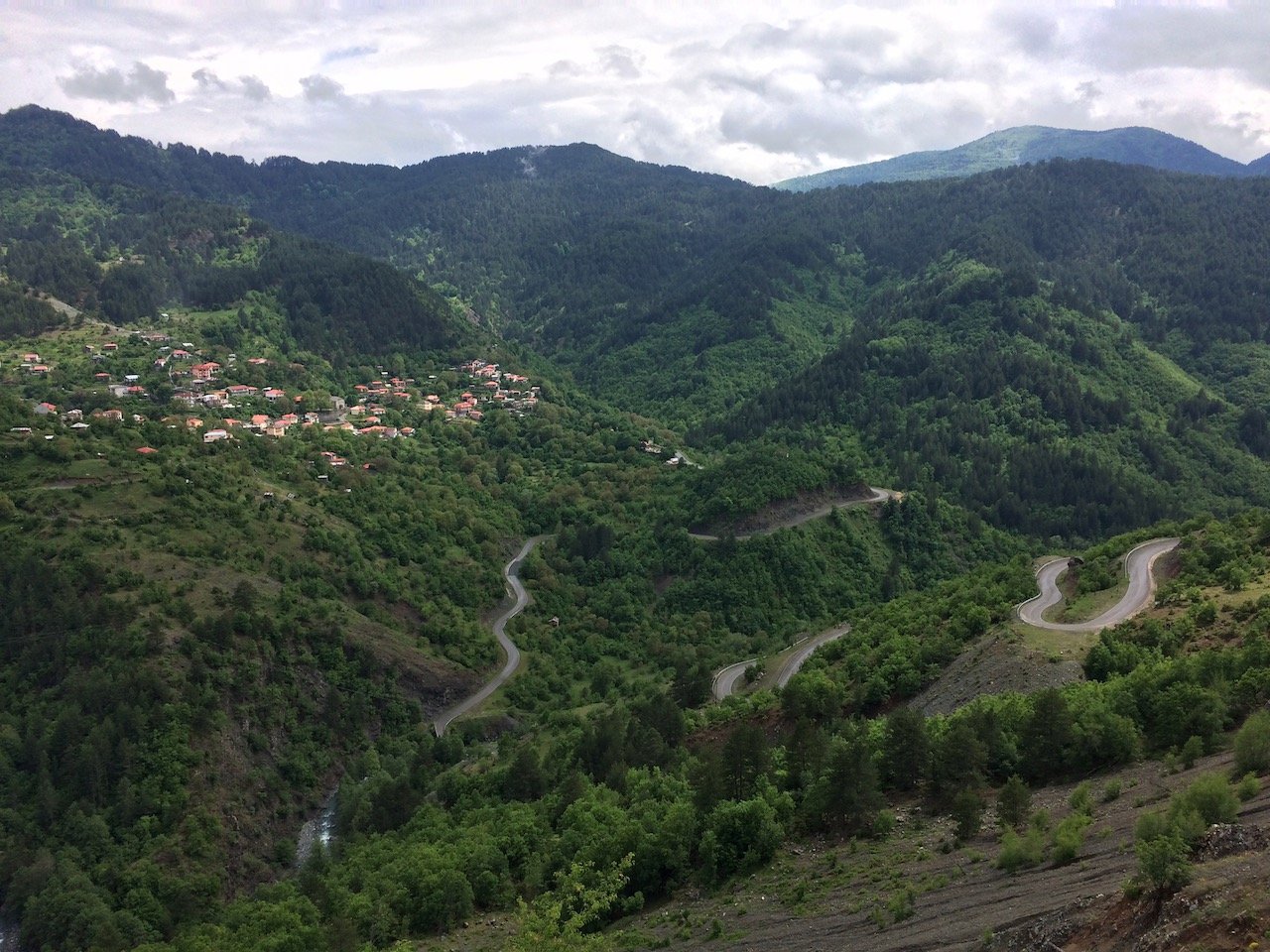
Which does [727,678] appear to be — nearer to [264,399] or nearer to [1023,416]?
[264,399]

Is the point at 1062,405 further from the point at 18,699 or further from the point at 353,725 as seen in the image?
the point at 18,699

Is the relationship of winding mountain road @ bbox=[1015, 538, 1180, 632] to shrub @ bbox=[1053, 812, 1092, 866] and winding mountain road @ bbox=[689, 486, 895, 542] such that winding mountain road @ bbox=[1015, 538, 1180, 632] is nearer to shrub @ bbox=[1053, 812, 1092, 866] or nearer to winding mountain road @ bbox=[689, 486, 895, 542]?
shrub @ bbox=[1053, 812, 1092, 866]

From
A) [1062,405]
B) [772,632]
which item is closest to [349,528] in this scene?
[772,632]

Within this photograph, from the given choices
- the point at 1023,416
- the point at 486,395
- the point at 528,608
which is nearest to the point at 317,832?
the point at 528,608

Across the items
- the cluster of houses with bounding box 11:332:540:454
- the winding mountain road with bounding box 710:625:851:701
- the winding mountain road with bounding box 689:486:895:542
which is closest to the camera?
the winding mountain road with bounding box 710:625:851:701

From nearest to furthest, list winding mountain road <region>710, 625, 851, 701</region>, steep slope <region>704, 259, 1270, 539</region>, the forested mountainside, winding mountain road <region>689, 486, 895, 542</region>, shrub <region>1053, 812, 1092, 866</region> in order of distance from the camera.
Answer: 1. shrub <region>1053, 812, 1092, 866</region>
2. the forested mountainside
3. winding mountain road <region>710, 625, 851, 701</region>
4. winding mountain road <region>689, 486, 895, 542</region>
5. steep slope <region>704, 259, 1270, 539</region>

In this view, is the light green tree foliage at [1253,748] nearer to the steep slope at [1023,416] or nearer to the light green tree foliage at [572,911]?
the light green tree foliage at [572,911]

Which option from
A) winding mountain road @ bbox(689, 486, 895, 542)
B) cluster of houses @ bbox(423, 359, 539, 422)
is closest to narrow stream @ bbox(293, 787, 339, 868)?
winding mountain road @ bbox(689, 486, 895, 542)

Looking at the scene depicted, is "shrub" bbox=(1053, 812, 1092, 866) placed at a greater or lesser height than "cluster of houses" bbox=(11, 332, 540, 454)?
lesser
